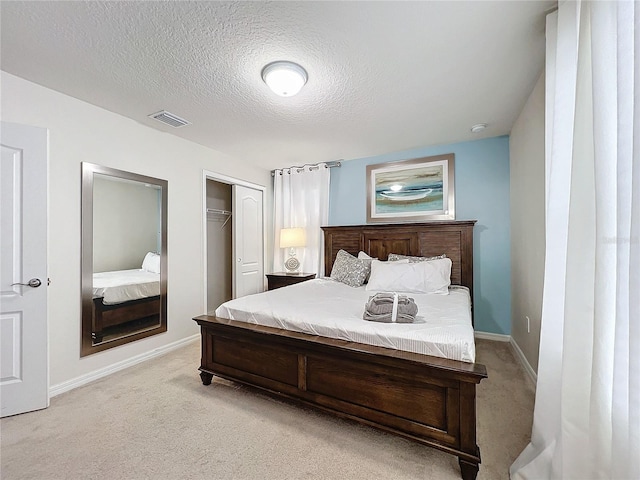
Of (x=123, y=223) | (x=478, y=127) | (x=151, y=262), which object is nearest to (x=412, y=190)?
(x=478, y=127)

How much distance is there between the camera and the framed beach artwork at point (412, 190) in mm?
Result: 3770

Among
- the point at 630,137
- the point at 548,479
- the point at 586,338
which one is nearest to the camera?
the point at 630,137

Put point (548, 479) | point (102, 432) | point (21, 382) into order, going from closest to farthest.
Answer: point (548, 479)
point (102, 432)
point (21, 382)

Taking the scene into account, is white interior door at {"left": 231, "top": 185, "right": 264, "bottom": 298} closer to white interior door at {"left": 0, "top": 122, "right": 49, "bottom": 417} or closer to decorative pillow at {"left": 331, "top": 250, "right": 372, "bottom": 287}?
decorative pillow at {"left": 331, "top": 250, "right": 372, "bottom": 287}

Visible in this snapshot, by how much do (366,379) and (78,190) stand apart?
279cm

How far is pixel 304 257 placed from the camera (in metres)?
4.66

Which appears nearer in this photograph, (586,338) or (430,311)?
(586,338)

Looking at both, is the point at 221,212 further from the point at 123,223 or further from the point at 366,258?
the point at 366,258

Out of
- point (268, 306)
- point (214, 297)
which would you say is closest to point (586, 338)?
point (268, 306)

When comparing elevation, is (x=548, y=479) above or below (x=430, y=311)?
below

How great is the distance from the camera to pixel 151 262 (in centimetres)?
311

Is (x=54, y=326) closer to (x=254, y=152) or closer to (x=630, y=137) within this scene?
(x=254, y=152)

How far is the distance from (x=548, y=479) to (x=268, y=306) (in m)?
1.83

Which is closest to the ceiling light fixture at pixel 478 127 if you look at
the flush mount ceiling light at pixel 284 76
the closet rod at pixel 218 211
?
the flush mount ceiling light at pixel 284 76
